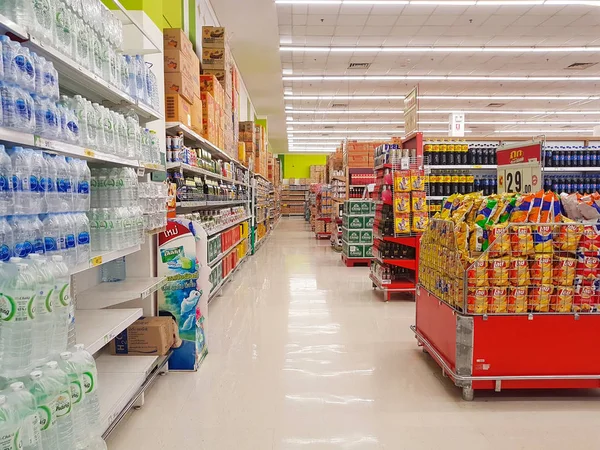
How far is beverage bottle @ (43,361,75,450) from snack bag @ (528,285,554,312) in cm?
273

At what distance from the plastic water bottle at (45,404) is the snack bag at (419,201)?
4.65 meters

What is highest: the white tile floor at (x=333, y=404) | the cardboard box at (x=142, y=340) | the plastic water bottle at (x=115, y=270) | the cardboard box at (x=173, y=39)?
the cardboard box at (x=173, y=39)

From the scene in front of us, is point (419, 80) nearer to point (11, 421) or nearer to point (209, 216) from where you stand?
point (209, 216)

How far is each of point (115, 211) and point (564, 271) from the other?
288cm

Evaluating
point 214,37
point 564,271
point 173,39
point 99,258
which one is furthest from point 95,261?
point 214,37

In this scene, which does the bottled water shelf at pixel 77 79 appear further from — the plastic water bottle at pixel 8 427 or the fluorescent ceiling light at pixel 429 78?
the fluorescent ceiling light at pixel 429 78

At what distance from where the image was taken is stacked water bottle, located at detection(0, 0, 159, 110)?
1.83 m

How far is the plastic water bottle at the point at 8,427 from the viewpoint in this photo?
4.10 feet

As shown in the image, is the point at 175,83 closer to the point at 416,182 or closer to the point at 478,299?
the point at 416,182

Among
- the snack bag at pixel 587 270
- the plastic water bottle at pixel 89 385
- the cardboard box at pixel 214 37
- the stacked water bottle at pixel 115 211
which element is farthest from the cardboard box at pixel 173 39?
the snack bag at pixel 587 270

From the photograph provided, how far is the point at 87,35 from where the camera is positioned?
7.64ft

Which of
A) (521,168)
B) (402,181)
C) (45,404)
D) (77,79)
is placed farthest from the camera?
(402,181)

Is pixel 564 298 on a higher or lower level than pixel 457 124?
lower

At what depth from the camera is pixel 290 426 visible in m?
2.61
